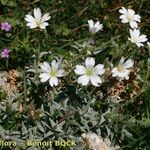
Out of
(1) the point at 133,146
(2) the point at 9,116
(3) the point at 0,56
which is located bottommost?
(1) the point at 133,146

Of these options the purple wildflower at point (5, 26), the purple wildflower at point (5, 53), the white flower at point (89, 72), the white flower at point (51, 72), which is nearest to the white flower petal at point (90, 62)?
the white flower at point (89, 72)

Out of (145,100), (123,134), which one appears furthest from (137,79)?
(123,134)

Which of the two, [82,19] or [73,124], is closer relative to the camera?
[73,124]

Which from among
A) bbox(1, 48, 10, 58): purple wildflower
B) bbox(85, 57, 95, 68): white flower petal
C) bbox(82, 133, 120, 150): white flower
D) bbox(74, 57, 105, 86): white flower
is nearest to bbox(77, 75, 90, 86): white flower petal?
bbox(74, 57, 105, 86): white flower

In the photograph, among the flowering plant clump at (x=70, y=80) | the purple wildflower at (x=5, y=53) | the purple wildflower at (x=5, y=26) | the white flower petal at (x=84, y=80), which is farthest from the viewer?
the purple wildflower at (x=5, y=26)

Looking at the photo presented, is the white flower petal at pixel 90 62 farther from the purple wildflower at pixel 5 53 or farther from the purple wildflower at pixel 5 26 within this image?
the purple wildflower at pixel 5 26

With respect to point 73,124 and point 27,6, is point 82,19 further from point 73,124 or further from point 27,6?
point 73,124

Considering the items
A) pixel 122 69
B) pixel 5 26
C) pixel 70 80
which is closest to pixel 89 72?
pixel 122 69

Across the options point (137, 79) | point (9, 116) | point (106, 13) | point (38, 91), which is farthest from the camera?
point (106, 13)
